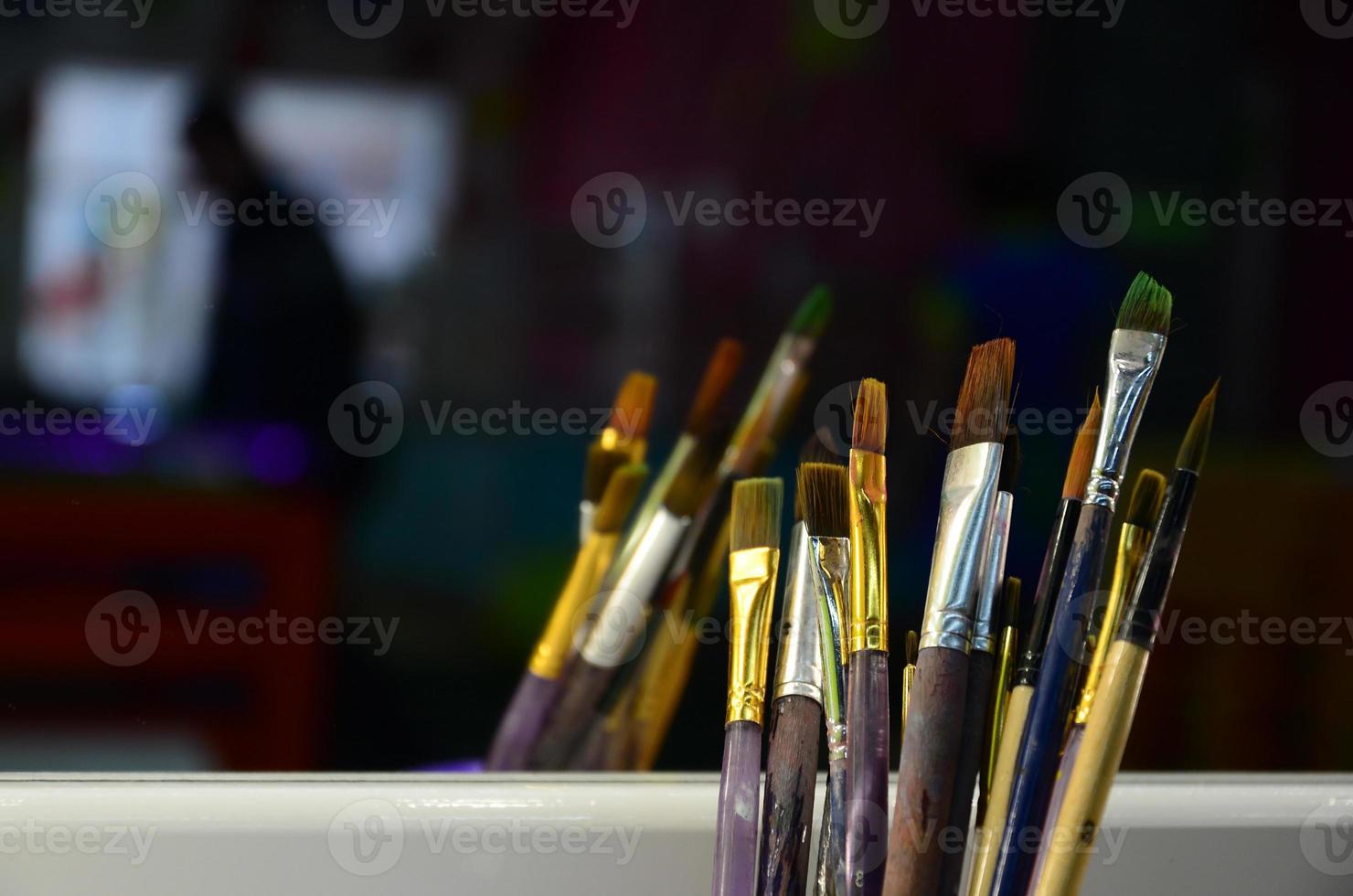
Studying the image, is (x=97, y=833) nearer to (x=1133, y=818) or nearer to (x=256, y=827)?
(x=256, y=827)

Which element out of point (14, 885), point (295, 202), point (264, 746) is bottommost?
point (264, 746)

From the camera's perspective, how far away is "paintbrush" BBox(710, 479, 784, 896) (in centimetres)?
28

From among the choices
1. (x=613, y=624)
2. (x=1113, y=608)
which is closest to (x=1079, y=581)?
(x=1113, y=608)

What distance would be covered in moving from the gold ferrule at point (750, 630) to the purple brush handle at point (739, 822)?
0.01 metres

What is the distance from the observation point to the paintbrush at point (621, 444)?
1.50 feet

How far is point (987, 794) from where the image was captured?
0.93 feet

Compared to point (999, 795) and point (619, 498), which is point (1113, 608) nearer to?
point (999, 795)

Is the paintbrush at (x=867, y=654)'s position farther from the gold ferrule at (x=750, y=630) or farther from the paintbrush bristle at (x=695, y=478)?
the paintbrush bristle at (x=695, y=478)

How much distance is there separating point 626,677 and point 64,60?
0.55 meters

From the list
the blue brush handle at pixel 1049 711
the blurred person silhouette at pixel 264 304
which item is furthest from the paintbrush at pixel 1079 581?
the blurred person silhouette at pixel 264 304

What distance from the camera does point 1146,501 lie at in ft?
0.98

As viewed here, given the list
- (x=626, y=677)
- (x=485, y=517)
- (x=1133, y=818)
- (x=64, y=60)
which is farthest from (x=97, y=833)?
(x=64, y=60)

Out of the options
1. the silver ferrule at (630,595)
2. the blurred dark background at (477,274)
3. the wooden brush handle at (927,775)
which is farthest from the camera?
the blurred dark background at (477,274)

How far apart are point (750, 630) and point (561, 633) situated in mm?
125
